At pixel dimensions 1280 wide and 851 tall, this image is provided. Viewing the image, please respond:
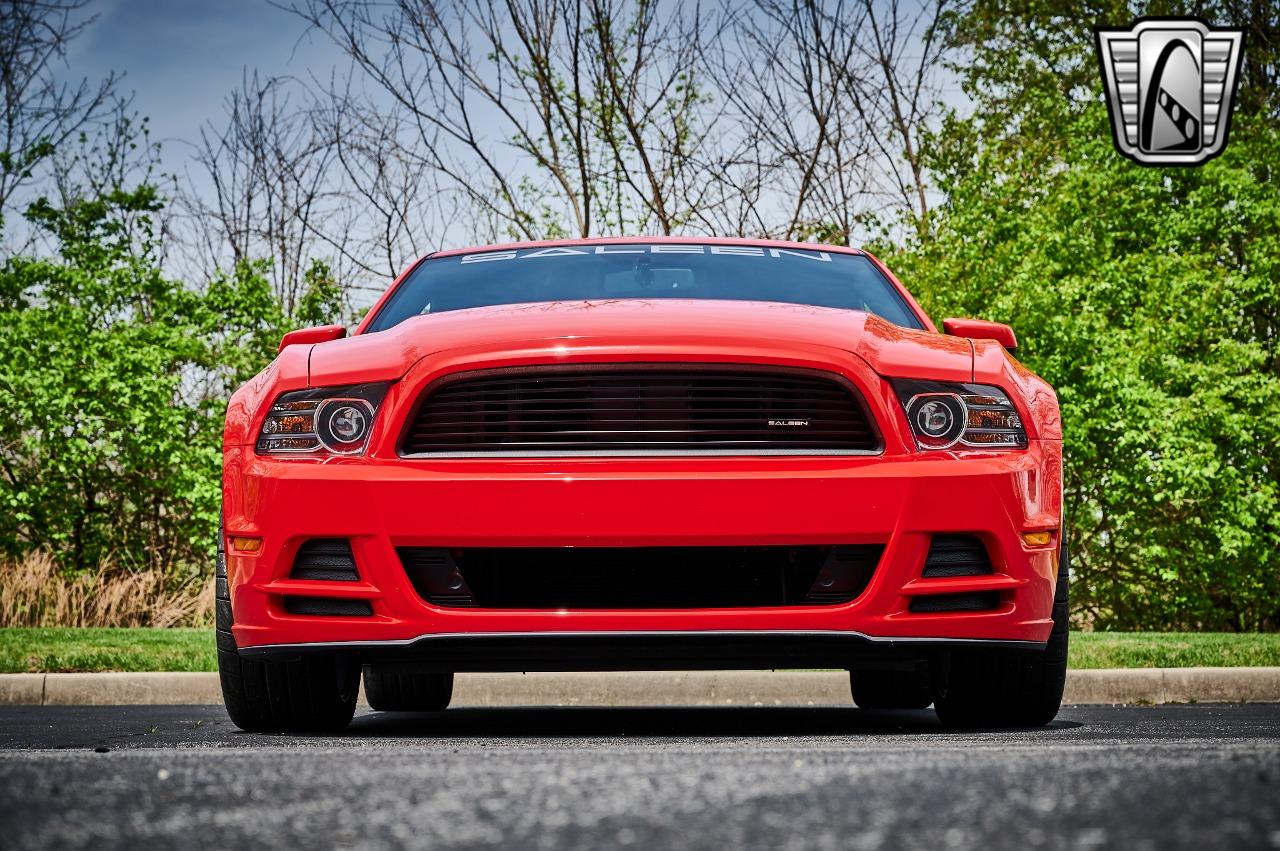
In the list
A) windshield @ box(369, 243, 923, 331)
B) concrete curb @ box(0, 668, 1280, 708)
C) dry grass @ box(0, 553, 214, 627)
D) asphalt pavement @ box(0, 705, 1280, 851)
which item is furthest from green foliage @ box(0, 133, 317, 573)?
asphalt pavement @ box(0, 705, 1280, 851)

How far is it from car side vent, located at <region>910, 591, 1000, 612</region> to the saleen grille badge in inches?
606

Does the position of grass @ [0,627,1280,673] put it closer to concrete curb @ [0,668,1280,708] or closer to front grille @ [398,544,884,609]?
concrete curb @ [0,668,1280,708]

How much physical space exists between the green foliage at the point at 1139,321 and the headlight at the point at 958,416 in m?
12.1

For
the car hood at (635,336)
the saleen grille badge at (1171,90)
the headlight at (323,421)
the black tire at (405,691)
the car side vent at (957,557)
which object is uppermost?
the saleen grille badge at (1171,90)

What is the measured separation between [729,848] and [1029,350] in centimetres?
1551

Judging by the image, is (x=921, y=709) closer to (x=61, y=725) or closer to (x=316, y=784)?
(x=61, y=725)

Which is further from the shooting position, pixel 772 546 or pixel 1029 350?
pixel 1029 350

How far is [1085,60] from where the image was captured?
26062 mm

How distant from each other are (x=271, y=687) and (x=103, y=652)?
5257 millimetres

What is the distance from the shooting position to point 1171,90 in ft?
61.9

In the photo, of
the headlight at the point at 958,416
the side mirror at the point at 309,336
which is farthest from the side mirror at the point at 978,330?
the side mirror at the point at 309,336

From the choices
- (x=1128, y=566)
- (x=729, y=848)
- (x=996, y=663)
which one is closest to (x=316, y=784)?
(x=729, y=848)

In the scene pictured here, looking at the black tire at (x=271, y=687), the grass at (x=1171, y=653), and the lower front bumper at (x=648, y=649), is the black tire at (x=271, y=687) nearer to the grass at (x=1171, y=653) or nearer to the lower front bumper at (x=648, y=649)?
the lower front bumper at (x=648, y=649)

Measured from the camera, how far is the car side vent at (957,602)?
4430 mm
